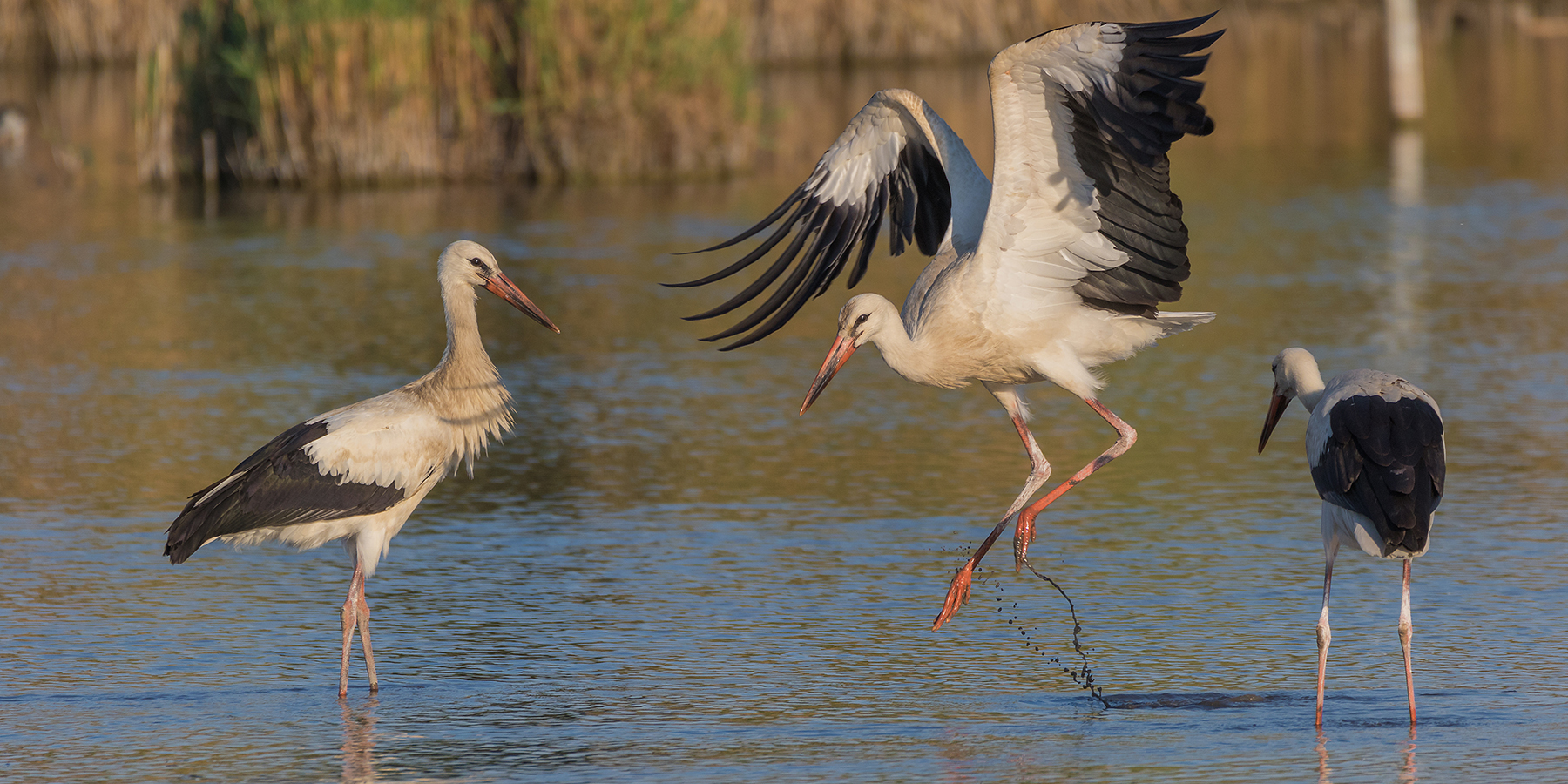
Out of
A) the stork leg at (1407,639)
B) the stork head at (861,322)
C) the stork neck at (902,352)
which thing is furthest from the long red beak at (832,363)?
the stork leg at (1407,639)

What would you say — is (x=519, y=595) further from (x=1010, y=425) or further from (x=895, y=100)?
(x=1010, y=425)

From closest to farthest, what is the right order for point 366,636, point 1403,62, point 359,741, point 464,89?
1. point 359,741
2. point 366,636
3. point 464,89
4. point 1403,62

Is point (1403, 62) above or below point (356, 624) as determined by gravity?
above

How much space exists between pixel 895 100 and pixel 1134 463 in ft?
7.62

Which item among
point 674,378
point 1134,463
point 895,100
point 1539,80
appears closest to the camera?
point 895,100

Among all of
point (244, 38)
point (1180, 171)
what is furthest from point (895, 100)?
point (1180, 171)

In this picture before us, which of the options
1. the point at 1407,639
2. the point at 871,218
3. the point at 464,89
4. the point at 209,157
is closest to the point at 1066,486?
the point at 871,218

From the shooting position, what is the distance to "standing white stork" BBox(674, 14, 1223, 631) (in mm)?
7223

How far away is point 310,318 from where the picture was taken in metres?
13.6

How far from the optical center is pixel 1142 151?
729cm

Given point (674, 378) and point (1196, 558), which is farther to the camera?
point (674, 378)

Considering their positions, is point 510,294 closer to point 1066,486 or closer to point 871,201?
point 871,201

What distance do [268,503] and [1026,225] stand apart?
2908mm

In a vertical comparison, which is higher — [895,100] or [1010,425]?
[895,100]
